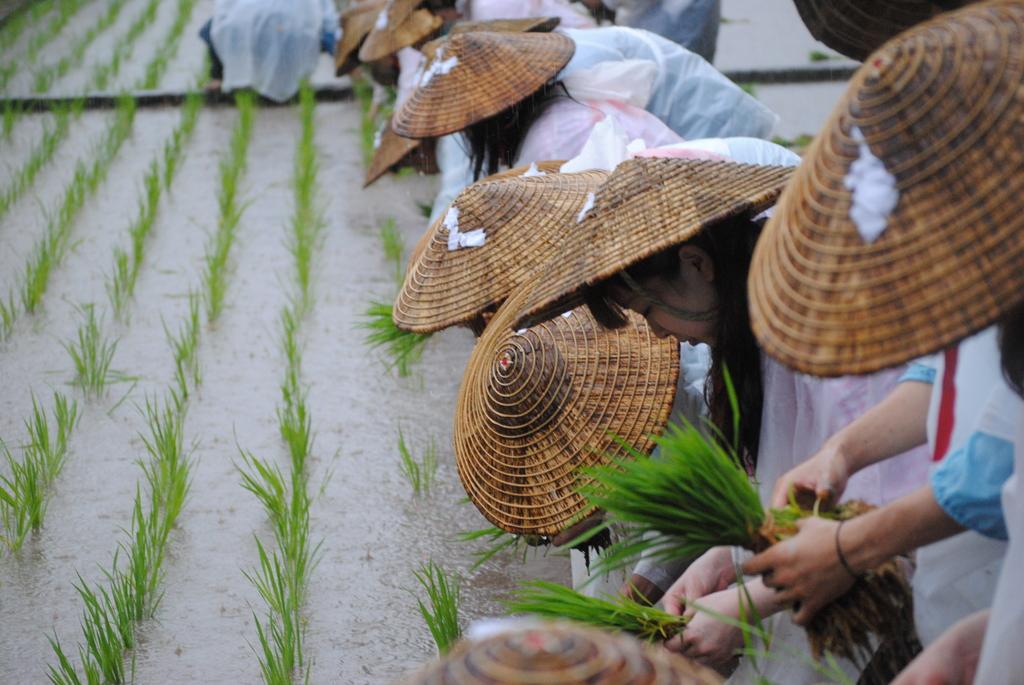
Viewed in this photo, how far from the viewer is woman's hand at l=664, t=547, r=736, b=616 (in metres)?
1.79

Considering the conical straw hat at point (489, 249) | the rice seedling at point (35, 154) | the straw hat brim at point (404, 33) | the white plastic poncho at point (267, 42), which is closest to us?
the conical straw hat at point (489, 249)

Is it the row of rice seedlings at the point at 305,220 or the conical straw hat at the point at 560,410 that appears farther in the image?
the row of rice seedlings at the point at 305,220

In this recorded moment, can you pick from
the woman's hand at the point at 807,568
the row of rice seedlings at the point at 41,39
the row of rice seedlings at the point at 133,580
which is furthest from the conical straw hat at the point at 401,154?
the row of rice seedlings at the point at 41,39

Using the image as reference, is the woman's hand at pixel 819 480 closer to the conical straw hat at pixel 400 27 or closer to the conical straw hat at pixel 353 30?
the conical straw hat at pixel 400 27

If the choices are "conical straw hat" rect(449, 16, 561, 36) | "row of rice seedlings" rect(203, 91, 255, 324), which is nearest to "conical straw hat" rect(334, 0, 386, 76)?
"row of rice seedlings" rect(203, 91, 255, 324)

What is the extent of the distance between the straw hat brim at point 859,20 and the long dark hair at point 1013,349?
2.73ft

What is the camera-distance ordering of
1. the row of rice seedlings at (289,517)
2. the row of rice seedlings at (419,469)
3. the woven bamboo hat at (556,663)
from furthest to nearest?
the row of rice seedlings at (419,469), the row of rice seedlings at (289,517), the woven bamboo hat at (556,663)

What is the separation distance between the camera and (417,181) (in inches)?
242

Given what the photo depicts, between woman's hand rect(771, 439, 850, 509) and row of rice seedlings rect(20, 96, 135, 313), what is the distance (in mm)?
3625

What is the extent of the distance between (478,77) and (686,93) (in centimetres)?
63

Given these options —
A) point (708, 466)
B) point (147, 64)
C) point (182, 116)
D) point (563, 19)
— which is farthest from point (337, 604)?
point (147, 64)

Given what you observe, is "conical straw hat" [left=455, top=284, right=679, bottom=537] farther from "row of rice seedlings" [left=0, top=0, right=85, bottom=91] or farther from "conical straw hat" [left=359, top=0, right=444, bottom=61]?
"row of rice seedlings" [left=0, top=0, right=85, bottom=91]

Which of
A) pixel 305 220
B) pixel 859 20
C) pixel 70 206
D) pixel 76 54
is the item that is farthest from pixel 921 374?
pixel 76 54

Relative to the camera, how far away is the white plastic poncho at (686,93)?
11.2ft
